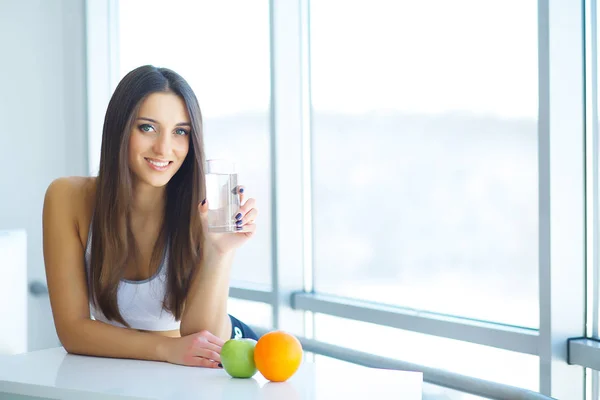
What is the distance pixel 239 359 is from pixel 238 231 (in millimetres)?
365

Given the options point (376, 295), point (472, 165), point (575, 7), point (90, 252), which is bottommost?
point (376, 295)

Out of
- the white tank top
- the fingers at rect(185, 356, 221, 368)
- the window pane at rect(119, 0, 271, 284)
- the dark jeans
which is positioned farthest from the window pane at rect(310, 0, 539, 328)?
the fingers at rect(185, 356, 221, 368)

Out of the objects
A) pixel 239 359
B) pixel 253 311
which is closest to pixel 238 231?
pixel 239 359

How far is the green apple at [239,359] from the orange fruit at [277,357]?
22 millimetres

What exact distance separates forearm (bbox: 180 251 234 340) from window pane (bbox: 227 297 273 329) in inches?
52.1

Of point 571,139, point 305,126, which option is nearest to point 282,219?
point 305,126

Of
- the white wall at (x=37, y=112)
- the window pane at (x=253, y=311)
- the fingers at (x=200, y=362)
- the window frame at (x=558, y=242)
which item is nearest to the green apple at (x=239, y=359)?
the fingers at (x=200, y=362)

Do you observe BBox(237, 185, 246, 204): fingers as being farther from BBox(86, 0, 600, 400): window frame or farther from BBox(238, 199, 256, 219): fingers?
BBox(86, 0, 600, 400): window frame

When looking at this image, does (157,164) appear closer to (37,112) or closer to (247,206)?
(247,206)

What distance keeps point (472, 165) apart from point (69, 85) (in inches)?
106

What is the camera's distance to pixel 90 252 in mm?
1865

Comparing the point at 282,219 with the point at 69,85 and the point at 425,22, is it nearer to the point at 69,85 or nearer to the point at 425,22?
the point at 425,22

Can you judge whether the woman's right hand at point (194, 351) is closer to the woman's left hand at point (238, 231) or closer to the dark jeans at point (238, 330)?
the woman's left hand at point (238, 231)

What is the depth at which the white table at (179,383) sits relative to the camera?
1.22 metres
